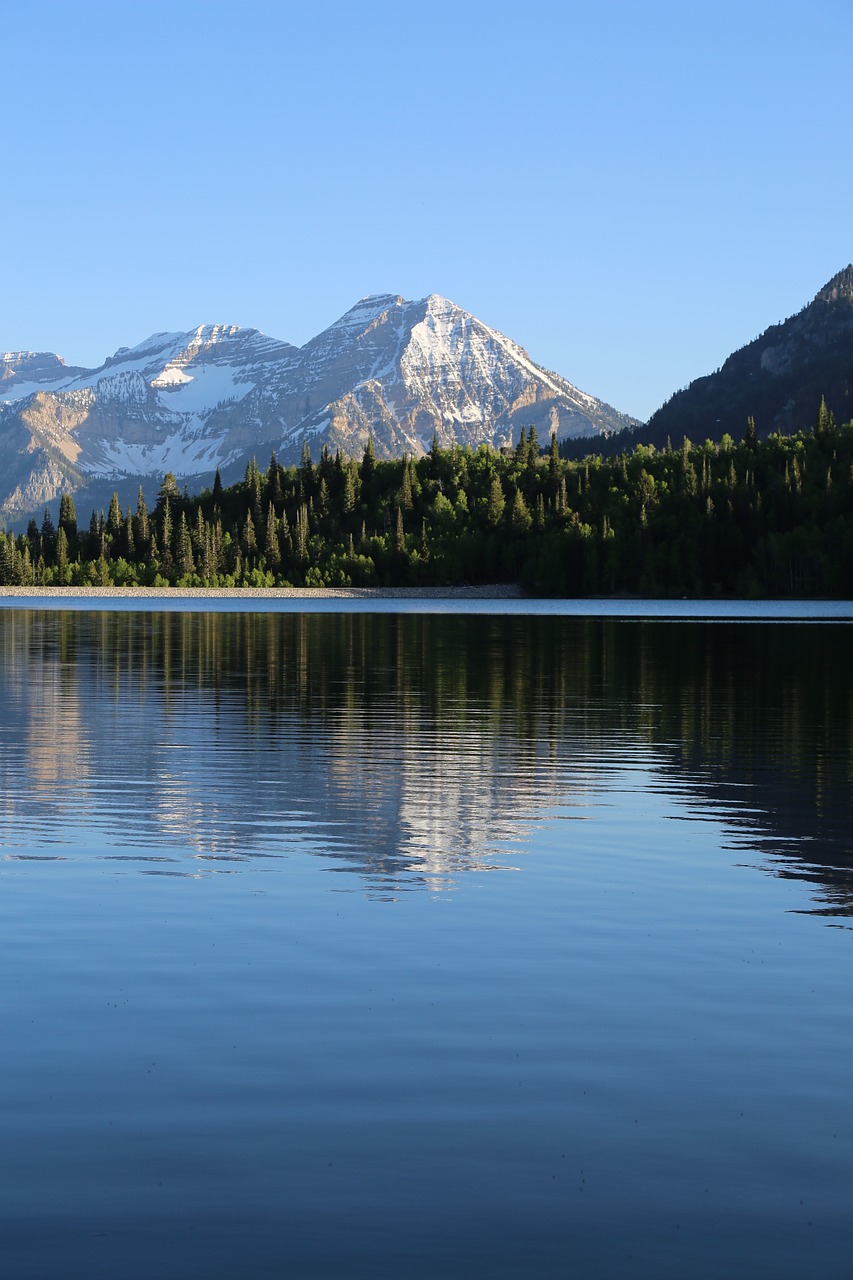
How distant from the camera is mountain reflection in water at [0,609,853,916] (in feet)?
98.6

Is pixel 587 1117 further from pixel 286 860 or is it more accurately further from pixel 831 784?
pixel 831 784

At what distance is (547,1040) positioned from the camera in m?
17.2

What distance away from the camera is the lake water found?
1248cm

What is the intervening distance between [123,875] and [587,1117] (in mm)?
13280

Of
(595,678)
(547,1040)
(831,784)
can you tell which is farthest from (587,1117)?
(595,678)

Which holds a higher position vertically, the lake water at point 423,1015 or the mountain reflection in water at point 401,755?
the mountain reflection in water at point 401,755

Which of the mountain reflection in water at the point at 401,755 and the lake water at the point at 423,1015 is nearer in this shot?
the lake water at the point at 423,1015

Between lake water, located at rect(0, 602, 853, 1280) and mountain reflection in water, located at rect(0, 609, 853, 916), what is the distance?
25 centimetres

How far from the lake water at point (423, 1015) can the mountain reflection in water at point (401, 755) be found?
0.25 meters

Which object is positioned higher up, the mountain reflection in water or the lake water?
the mountain reflection in water

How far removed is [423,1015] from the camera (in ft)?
59.6

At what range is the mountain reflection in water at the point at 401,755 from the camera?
98.6 ft

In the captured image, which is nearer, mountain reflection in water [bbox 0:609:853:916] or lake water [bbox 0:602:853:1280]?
lake water [bbox 0:602:853:1280]

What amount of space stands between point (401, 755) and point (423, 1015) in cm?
2687
